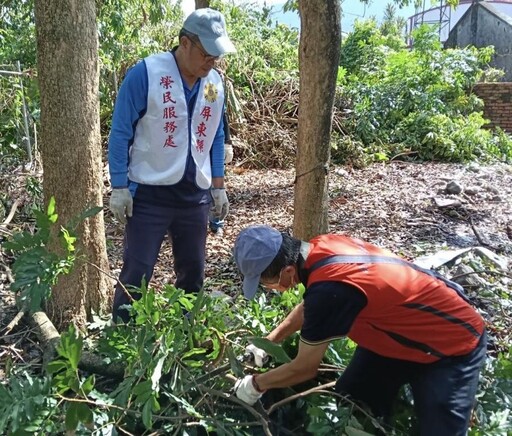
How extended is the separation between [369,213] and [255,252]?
3.94 metres

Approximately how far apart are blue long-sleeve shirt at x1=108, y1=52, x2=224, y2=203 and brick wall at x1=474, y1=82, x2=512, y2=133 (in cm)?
1039

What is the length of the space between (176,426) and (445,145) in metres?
7.43

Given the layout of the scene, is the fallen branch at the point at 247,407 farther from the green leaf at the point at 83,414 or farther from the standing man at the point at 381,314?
the green leaf at the point at 83,414

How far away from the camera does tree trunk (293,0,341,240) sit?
10.3 feet

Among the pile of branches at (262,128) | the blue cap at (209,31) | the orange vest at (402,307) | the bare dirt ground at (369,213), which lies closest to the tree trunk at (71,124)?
the bare dirt ground at (369,213)

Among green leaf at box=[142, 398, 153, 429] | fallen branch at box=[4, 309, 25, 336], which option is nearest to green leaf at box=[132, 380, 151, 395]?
green leaf at box=[142, 398, 153, 429]

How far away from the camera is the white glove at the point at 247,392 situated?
2164mm

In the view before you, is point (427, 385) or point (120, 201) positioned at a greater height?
point (120, 201)

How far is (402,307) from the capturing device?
76.2 inches

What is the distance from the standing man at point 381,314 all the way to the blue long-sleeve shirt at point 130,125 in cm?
87

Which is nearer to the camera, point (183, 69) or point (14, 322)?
point (183, 69)

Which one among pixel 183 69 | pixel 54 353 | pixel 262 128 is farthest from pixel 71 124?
pixel 262 128

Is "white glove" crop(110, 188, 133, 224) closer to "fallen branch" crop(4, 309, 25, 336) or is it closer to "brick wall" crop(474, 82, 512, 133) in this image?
"fallen branch" crop(4, 309, 25, 336)

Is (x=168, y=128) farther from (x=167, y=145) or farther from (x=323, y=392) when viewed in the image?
(x=323, y=392)
